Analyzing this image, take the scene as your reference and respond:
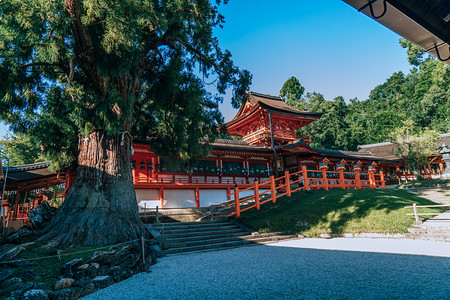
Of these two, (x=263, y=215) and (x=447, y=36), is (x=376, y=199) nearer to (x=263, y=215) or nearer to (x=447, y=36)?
(x=263, y=215)

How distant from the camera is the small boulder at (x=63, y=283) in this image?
4.06m

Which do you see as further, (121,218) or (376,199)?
(376,199)

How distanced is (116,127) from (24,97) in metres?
4.05

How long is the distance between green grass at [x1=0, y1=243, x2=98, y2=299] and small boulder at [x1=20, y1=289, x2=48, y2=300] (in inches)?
11.1

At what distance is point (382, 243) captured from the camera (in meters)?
7.31

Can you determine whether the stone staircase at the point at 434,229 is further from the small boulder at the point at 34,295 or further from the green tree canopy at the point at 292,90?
the green tree canopy at the point at 292,90

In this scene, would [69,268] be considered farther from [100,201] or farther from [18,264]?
[100,201]

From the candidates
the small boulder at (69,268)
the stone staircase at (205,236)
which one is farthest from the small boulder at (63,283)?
the stone staircase at (205,236)

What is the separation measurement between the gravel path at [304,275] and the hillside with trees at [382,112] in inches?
1136

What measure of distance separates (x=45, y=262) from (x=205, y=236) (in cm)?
499

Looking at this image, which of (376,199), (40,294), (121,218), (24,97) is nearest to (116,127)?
(121,218)

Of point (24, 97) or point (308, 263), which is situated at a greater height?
point (24, 97)

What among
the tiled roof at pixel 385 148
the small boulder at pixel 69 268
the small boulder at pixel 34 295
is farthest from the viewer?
the tiled roof at pixel 385 148

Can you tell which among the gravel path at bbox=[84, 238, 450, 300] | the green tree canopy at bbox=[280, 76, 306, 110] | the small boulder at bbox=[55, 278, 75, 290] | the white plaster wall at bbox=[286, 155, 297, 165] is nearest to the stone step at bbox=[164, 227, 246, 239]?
the gravel path at bbox=[84, 238, 450, 300]
